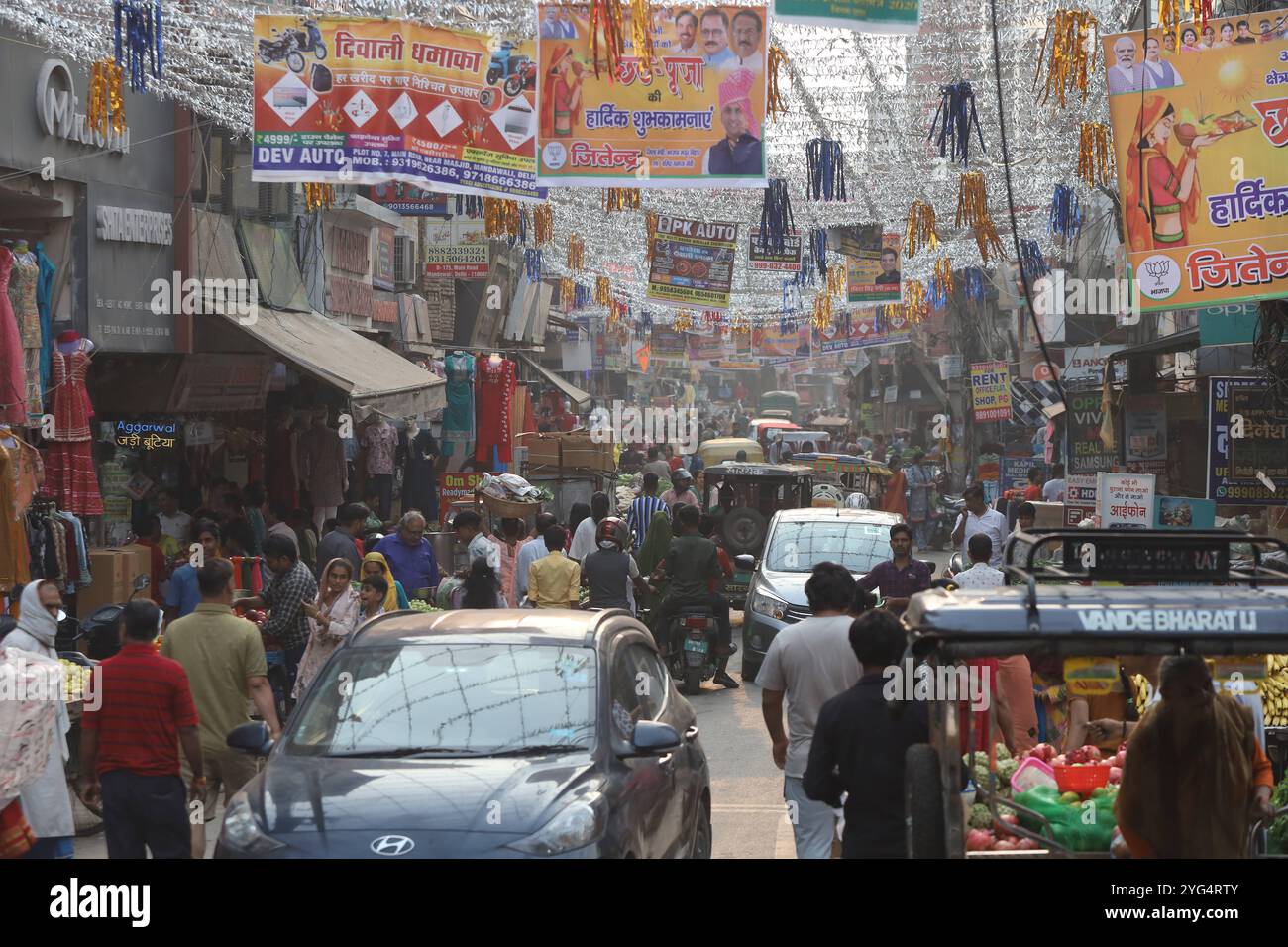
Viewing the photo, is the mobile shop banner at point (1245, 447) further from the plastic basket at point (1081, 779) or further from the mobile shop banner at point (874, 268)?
the mobile shop banner at point (874, 268)

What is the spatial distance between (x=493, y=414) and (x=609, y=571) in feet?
47.0

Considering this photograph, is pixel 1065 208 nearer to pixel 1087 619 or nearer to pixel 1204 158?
pixel 1204 158

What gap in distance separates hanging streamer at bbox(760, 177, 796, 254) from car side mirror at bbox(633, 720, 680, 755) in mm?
15301

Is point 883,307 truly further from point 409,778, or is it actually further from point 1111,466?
point 409,778

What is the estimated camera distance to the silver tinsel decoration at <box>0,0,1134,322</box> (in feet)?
41.6

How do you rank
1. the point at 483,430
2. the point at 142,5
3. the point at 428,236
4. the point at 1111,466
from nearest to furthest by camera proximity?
the point at 142,5 < the point at 1111,466 < the point at 483,430 < the point at 428,236

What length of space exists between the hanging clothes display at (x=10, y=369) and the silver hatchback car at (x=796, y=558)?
7.02 meters

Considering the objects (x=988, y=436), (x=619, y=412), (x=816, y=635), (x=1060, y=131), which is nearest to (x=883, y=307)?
(x=988, y=436)

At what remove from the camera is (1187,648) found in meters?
5.00

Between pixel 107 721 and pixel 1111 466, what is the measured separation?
13303 millimetres

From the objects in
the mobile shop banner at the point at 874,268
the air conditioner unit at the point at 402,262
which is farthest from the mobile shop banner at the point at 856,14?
the air conditioner unit at the point at 402,262

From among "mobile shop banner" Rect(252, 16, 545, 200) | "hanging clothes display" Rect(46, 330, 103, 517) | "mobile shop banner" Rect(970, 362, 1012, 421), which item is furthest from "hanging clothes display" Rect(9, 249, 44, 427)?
"mobile shop banner" Rect(970, 362, 1012, 421)

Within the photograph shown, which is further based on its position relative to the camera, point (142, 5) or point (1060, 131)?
point (1060, 131)

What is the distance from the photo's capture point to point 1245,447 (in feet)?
43.9
